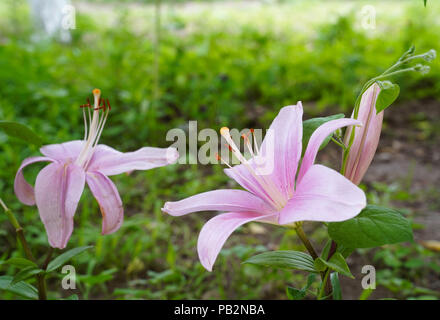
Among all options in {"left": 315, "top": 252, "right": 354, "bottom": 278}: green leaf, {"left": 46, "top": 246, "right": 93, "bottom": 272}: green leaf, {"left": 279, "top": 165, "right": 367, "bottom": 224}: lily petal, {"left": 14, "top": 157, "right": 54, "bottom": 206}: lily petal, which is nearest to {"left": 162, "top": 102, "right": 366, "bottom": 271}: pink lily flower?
{"left": 279, "top": 165, "right": 367, "bottom": 224}: lily petal

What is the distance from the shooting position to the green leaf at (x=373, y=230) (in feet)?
2.31

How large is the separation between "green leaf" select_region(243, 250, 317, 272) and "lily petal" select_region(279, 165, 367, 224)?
0.14 m

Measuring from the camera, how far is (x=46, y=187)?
2.84ft

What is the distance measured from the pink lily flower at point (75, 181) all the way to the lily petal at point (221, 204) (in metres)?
0.13

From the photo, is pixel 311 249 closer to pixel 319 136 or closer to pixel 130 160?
pixel 319 136

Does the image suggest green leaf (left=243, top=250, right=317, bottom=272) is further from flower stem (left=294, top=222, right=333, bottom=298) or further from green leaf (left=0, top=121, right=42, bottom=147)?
green leaf (left=0, top=121, right=42, bottom=147)

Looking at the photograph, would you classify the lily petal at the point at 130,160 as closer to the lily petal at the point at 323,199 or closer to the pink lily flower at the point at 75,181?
the pink lily flower at the point at 75,181

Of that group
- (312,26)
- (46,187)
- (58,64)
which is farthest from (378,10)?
(46,187)

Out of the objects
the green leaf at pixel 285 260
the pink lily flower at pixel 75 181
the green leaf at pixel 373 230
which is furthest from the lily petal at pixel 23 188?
the green leaf at pixel 373 230

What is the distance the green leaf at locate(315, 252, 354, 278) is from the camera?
29.1 inches

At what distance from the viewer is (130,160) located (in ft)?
3.05

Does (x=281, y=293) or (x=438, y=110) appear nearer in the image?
(x=281, y=293)

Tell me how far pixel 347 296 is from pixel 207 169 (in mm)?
1085
